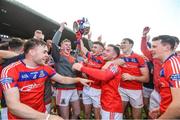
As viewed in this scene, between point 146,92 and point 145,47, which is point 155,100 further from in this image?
point 145,47

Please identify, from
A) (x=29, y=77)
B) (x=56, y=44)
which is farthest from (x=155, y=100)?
(x=29, y=77)

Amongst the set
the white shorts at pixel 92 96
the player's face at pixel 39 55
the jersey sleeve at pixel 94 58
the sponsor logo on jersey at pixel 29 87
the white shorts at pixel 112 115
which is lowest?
the white shorts at pixel 92 96

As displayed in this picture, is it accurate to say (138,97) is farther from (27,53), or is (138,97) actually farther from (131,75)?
(27,53)

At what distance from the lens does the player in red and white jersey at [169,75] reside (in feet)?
9.16

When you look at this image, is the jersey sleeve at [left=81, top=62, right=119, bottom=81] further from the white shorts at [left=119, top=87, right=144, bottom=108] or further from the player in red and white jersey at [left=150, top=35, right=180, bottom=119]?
the white shorts at [left=119, top=87, right=144, bottom=108]

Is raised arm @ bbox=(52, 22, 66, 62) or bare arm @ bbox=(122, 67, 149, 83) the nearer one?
raised arm @ bbox=(52, 22, 66, 62)

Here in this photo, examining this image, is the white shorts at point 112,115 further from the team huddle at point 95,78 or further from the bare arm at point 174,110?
the bare arm at point 174,110

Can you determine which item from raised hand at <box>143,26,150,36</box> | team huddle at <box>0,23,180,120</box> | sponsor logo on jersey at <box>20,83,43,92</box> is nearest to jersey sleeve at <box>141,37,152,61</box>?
team huddle at <box>0,23,180,120</box>

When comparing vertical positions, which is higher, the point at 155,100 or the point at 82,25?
the point at 82,25

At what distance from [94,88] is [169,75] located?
3580 mm

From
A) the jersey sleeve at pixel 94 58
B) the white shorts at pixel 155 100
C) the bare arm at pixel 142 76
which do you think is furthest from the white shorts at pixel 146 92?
the jersey sleeve at pixel 94 58

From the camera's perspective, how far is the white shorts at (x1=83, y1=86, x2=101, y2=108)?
6.46m

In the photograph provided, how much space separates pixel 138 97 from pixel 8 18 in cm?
926

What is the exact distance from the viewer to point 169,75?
3.08 m
